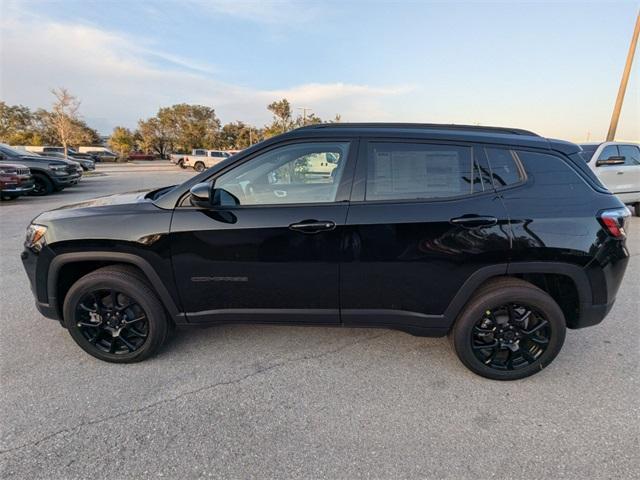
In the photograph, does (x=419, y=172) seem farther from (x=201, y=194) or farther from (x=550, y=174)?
(x=201, y=194)

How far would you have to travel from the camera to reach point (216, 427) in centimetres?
212

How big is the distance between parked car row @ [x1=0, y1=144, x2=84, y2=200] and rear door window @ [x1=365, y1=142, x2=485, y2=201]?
37.5 feet

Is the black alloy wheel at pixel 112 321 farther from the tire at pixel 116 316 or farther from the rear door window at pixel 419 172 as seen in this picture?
the rear door window at pixel 419 172

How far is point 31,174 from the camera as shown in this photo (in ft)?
34.8

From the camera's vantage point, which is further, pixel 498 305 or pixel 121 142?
pixel 121 142

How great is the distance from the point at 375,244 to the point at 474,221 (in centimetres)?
67

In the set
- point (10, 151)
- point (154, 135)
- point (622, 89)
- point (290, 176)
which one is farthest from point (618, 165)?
point (154, 135)

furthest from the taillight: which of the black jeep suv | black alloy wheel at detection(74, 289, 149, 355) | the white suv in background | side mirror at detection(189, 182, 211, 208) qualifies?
the white suv in background

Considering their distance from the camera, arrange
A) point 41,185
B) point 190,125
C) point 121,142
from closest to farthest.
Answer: point 41,185, point 121,142, point 190,125

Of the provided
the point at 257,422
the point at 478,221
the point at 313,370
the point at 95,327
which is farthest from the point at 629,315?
the point at 95,327

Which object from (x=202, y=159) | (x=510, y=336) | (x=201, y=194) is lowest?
(x=510, y=336)

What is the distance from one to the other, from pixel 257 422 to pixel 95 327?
1.49m

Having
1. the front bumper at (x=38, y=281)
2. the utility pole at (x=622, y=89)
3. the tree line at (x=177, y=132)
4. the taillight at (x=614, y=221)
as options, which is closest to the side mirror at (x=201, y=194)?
the front bumper at (x=38, y=281)

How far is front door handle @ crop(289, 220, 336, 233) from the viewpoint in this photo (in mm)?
2391
